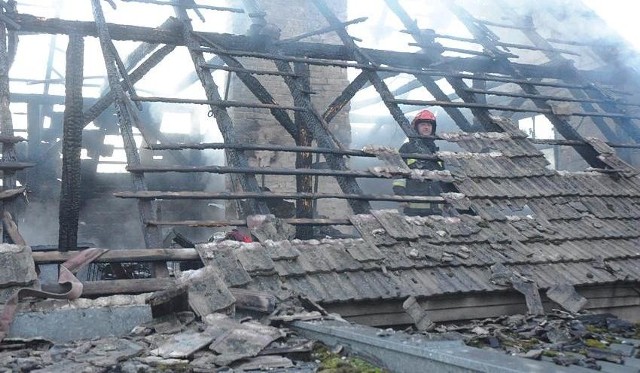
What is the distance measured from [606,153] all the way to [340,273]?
Answer: 4643mm

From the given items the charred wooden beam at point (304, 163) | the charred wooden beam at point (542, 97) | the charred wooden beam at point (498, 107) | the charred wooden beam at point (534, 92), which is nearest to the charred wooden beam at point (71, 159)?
the charred wooden beam at point (304, 163)

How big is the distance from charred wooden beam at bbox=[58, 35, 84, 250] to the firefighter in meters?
3.30

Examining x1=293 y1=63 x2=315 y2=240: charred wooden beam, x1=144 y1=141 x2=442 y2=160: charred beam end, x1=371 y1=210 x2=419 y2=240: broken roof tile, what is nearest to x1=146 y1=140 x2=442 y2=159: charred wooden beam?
x1=144 y1=141 x2=442 y2=160: charred beam end

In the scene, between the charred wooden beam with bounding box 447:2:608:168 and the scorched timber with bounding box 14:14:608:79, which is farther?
the charred wooden beam with bounding box 447:2:608:168

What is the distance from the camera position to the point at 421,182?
312 inches

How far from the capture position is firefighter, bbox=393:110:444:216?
7.37 meters

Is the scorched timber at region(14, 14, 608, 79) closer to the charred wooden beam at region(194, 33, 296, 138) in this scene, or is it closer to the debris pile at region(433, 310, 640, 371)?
the charred wooden beam at region(194, 33, 296, 138)

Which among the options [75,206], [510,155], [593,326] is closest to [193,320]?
[75,206]

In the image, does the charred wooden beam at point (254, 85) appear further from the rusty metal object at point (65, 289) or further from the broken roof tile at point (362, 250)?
the rusty metal object at point (65, 289)

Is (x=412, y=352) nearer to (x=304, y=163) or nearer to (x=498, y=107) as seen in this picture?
(x=304, y=163)

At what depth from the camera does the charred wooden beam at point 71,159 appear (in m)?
5.82

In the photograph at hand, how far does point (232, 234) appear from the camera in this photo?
7.46 m

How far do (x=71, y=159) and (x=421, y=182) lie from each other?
155 inches

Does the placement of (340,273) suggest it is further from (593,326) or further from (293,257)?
(593,326)
